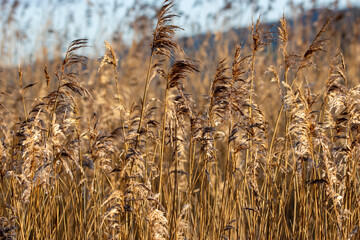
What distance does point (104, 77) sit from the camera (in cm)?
518

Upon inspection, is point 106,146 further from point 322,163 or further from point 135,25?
point 135,25

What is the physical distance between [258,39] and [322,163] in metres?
0.71

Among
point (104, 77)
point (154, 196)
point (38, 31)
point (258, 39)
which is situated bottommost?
point (154, 196)

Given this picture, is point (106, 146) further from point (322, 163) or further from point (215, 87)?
point (322, 163)

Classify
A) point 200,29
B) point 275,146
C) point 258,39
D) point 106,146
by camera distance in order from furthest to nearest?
point 200,29, point 275,146, point 258,39, point 106,146

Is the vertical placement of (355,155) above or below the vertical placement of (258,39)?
below

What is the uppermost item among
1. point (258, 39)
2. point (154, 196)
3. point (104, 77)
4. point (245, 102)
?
point (104, 77)

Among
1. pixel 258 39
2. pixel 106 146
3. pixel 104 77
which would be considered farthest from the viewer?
pixel 104 77

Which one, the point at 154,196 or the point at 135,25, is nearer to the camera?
the point at 154,196

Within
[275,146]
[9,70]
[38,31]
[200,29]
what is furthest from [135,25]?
[275,146]

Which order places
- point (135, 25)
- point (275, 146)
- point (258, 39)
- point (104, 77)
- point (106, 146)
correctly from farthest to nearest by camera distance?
point (135, 25) → point (104, 77) → point (275, 146) → point (258, 39) → point (106, 146)

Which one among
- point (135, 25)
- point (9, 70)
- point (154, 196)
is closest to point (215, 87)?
point (154, 196)

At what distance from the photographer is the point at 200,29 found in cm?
760

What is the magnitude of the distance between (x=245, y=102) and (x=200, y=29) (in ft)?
18.8
